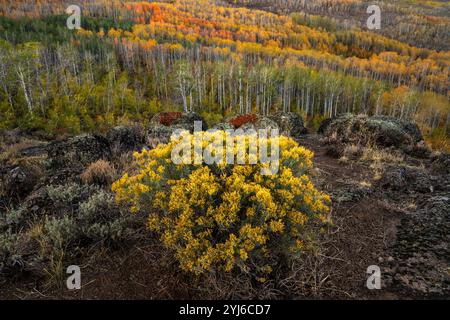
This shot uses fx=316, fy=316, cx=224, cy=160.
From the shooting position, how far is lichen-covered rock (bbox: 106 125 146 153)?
9.15 meters

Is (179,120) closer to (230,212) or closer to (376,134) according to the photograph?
(376,134)

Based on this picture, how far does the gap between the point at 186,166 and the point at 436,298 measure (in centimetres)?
310

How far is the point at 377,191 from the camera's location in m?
6.05

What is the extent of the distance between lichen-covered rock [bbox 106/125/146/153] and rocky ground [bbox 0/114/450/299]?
159cm

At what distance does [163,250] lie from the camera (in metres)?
4.23

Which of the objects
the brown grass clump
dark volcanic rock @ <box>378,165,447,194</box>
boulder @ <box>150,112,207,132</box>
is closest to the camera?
dark volcanic rock @ <box>378,165,447,194</box>

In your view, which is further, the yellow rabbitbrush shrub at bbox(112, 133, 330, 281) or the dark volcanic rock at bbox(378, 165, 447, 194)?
the dark volcanic rock at bbox(378, 165, 447, 194)

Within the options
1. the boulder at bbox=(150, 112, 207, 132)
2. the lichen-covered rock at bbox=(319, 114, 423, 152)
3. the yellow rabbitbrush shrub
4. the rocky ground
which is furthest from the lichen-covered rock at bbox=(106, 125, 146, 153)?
the lichen-covered rock at bbox=(319, 114, 423, 152)

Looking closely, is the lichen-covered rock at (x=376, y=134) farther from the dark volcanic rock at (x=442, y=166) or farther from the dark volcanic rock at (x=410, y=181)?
the dark volcanic rock at (x=410, y=181)

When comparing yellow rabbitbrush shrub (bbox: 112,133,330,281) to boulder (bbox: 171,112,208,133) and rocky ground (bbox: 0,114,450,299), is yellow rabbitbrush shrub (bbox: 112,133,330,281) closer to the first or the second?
rocky ground (bbox: 0,114,450,299)

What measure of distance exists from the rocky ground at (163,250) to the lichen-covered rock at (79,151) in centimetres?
7

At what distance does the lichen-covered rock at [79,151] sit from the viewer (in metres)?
7.58

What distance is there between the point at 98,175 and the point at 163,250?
2.91 m
